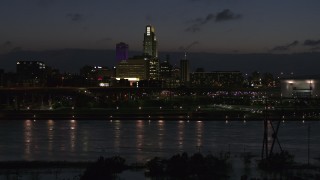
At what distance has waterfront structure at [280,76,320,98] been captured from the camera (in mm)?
51250

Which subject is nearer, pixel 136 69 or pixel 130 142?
pixel 130 142

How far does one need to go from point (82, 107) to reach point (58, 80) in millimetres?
25190

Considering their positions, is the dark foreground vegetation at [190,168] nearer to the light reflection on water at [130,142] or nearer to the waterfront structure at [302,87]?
the light reflection on water at [130,142]

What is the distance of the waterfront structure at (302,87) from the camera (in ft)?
168

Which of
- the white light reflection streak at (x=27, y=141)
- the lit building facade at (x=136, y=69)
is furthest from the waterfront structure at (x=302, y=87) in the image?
the lit building facade at (x=136, y=69)

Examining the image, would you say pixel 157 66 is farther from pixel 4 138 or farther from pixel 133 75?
pixel 4 138

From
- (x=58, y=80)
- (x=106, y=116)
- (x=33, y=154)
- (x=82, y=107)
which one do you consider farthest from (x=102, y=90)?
(x=33, y=154)

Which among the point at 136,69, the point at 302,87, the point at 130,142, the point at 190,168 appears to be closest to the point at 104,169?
the point at 190,168

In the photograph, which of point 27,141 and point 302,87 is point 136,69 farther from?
point 27,141

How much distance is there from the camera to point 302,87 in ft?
173

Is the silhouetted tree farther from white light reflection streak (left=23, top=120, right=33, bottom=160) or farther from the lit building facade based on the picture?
the lit building facade

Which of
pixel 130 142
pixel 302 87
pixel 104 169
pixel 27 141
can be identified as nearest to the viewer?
pixel 104 169

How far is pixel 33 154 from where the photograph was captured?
16.5 m

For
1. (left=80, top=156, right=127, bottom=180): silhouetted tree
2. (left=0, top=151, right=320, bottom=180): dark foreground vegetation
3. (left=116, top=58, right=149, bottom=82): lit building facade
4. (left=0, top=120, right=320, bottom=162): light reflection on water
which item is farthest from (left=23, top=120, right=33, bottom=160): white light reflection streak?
(left=116, top=58, right=149, bottom=82): lit building facade
